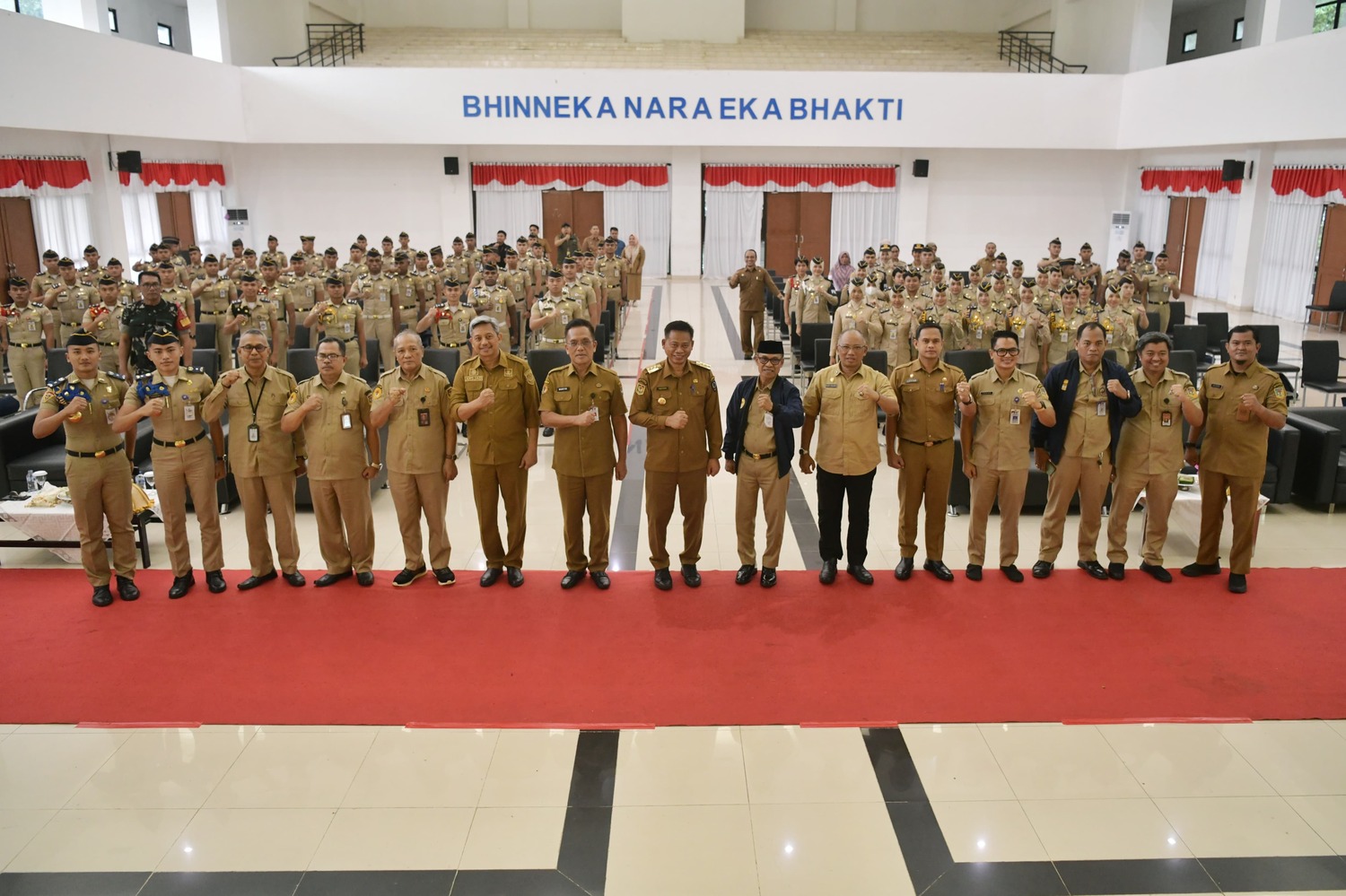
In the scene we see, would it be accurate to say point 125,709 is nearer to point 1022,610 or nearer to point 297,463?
point 297,463

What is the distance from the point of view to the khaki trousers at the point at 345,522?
507 centimetres

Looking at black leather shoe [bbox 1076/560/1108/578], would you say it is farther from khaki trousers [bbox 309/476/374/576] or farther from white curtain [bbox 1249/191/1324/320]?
white curtain [bbox 1249/191/1324/320]

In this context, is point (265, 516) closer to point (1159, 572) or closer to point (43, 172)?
point (1159, 572)

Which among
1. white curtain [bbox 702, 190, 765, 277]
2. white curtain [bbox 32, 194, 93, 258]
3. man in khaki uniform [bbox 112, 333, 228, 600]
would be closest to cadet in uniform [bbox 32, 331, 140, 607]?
man in khaki uniform [bbox 112, 333, 228, 600]

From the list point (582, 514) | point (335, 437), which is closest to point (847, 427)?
point (582, 514)

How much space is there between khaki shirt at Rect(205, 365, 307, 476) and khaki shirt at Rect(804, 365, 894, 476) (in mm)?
2746

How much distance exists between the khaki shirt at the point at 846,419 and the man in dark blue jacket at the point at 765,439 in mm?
158

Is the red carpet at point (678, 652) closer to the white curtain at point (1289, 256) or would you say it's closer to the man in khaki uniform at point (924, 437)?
the man in khaki uniform at point (924, 437)

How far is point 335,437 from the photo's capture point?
16.3ft

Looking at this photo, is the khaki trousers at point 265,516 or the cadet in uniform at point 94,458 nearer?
A: the cadet in uniform at point 94,458

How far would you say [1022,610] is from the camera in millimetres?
4973

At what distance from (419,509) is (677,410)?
150cm

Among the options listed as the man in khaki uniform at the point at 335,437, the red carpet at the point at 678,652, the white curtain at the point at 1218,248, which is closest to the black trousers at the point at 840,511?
the red carpet at the point at 678,652

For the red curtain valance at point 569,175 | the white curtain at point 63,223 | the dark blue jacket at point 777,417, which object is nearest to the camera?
the dark blue jacket at point 777,417
